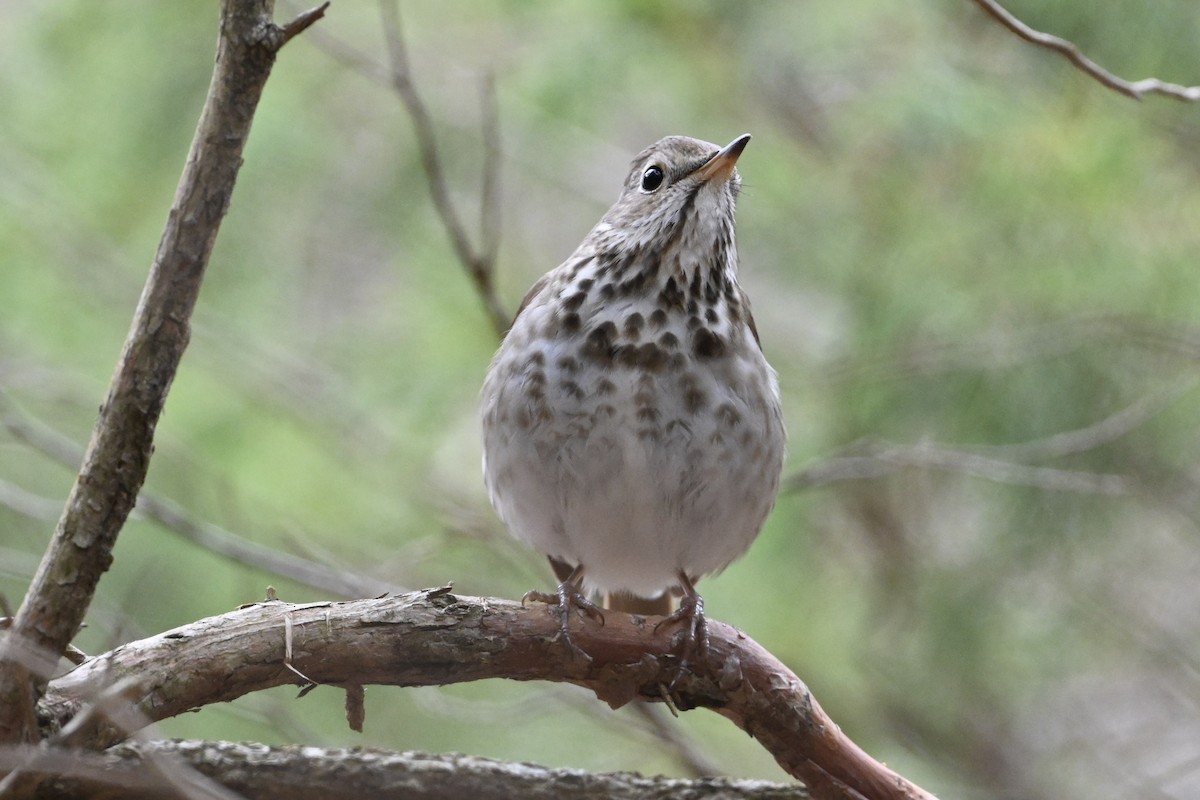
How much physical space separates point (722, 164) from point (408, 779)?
1614mm

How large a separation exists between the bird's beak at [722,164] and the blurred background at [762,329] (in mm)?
1389

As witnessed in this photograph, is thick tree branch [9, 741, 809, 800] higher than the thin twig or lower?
lower

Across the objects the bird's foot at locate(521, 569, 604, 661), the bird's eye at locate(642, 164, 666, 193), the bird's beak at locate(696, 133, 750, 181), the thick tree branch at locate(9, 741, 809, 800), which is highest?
the bird's eye at locate(642, 164, 666, 193)

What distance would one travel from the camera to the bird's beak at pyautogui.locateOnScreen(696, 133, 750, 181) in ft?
10.5

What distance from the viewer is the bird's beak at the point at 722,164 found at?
3.19 metres

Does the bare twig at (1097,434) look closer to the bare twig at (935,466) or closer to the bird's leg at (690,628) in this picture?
the bare twig at (935,466)

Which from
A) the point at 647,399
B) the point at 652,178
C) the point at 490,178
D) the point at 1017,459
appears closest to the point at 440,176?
the point at 490,178

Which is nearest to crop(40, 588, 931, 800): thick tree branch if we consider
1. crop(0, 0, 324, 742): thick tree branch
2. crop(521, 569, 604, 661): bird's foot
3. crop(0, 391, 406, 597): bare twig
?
crop(521, 569, 604, 661): bird's foot

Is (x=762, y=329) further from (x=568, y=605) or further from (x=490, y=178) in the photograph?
(x=568, y=605)

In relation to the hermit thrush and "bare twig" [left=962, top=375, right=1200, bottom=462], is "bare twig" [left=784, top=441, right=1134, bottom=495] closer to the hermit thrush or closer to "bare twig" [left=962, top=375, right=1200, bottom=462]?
"bare twig" [left=962, top=375, right=1200, bottom=462]

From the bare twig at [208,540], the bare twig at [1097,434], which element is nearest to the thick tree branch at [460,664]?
the bare twig at [208,540]

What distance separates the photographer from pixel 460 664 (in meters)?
2.47

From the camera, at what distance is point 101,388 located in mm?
5227

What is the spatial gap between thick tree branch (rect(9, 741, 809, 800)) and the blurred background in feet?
4.63
